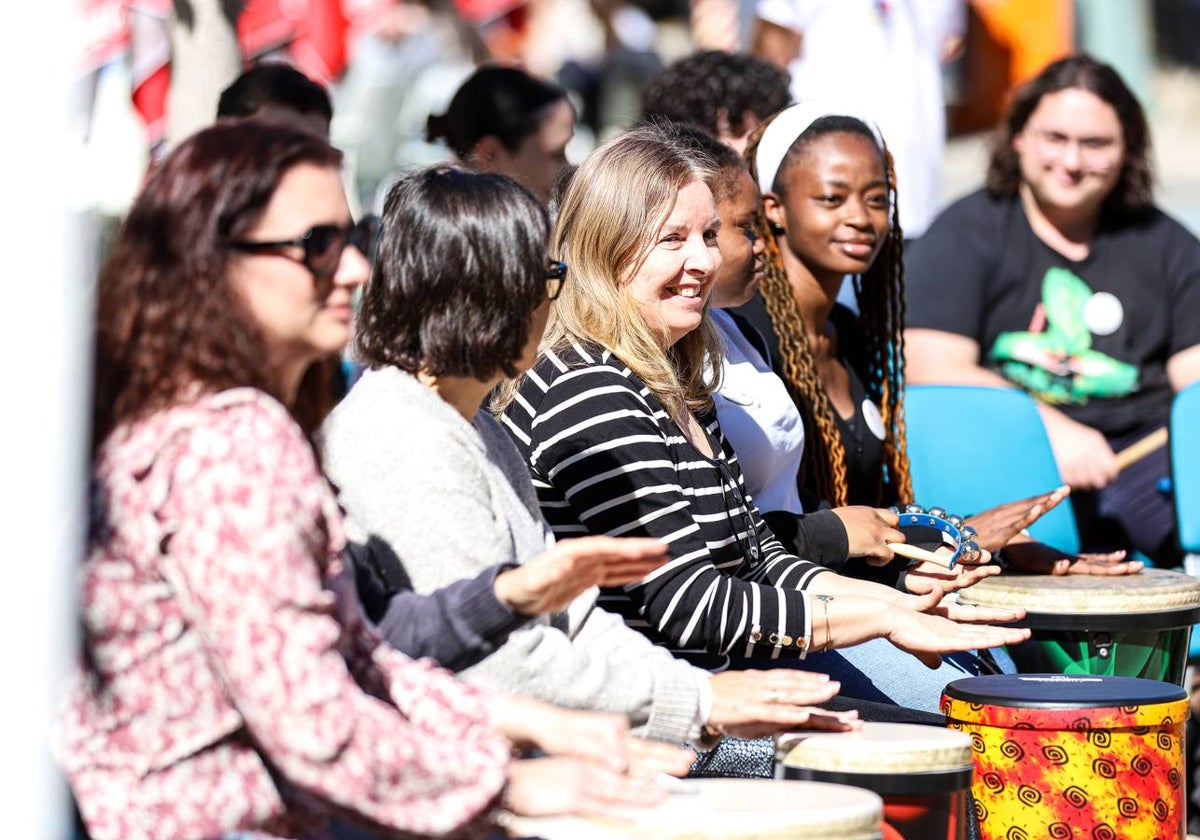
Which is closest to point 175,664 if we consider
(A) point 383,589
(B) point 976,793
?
(A) point 383,589

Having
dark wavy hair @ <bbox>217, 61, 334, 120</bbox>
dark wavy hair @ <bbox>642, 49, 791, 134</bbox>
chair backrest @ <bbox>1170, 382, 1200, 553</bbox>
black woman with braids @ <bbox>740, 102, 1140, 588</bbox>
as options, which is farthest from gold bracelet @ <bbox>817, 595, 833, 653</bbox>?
dark wavy hair @ <bbox>642, 49, 791, 134</bbox>

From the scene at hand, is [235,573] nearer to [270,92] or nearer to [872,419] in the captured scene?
[872,419]

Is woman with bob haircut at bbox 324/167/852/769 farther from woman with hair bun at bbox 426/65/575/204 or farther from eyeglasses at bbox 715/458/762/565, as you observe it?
woman with hair bun at bbox 426/65/575/204

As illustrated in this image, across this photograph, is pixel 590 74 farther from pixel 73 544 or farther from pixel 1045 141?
pixel 73 544

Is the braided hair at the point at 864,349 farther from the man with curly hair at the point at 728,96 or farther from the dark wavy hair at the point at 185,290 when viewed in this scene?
the dark wavy hair at the point at 185,290

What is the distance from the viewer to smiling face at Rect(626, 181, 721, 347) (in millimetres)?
2994

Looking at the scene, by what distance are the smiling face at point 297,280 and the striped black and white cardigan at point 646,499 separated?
2.86ft

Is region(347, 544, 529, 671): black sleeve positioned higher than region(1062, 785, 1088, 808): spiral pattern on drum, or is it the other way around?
region(347, 544, 529, 671): black sleeve

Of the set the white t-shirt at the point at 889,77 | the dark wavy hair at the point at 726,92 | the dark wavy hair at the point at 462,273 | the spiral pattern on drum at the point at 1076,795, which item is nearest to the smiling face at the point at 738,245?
the dark wavy hair at the point at 462,273

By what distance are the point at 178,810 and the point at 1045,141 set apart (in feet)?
12.7

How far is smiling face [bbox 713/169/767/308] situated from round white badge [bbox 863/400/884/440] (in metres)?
0.57

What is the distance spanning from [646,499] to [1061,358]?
247 centimetres

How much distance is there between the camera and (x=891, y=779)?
234 cm

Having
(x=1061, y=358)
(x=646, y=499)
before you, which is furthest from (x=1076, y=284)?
(x=646, y=499)
